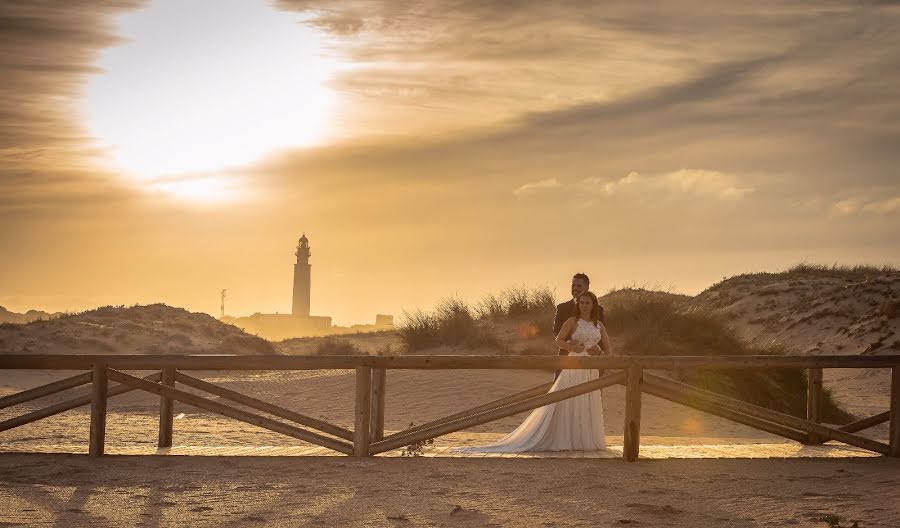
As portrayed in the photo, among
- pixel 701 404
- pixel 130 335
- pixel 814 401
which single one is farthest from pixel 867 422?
pixel 130 335

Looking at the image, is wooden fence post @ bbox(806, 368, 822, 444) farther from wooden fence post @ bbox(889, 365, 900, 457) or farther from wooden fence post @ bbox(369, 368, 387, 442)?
wooden fence post @ bbox(369, 368, 387, 442)

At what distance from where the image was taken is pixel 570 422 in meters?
12.9

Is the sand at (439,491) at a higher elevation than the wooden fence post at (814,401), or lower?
lower

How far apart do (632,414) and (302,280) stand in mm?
84012

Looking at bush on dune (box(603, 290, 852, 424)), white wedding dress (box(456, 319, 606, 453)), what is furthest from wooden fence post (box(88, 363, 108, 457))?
bush on dune (box(603, 290, 852, 424))

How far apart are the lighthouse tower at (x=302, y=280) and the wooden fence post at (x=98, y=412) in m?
81.3

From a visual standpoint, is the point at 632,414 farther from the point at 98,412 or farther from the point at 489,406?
the point at 98,412

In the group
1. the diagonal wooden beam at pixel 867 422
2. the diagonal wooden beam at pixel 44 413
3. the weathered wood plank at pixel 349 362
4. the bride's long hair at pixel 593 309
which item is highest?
the bride's long hair at pixel 593 309

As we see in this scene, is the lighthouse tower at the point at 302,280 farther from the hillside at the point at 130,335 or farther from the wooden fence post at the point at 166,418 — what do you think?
the wooden fence post at the point at 166,418

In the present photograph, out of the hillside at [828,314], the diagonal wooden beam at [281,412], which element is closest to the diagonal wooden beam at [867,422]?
the diagonal wooden beam at [281,412]

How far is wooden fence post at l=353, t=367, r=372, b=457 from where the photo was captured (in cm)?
1216

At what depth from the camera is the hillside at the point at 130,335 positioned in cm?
3528

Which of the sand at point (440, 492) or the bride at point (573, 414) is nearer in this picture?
the sand at point (440, 492)

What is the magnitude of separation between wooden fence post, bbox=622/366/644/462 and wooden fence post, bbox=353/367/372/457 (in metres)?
3.00
